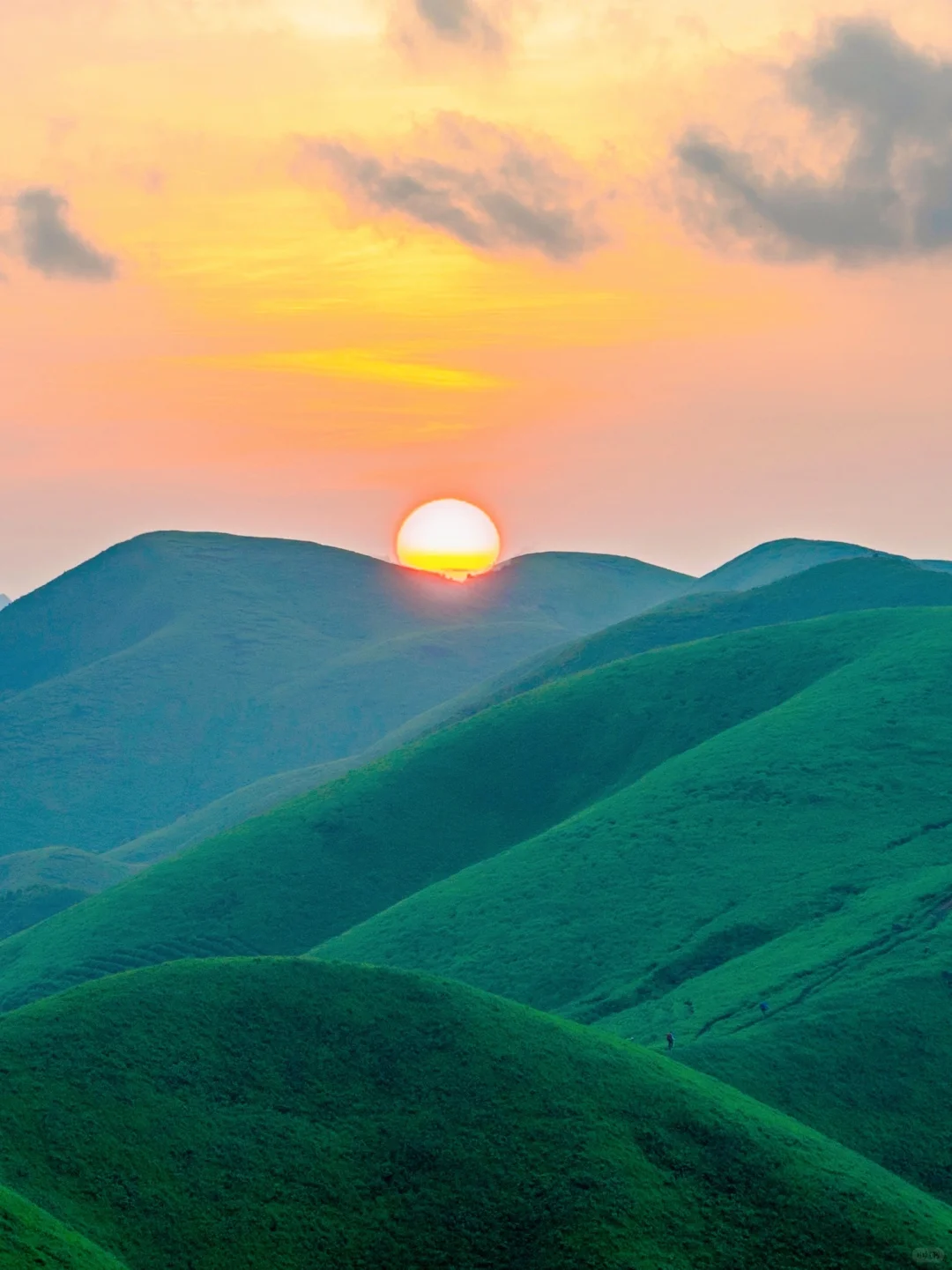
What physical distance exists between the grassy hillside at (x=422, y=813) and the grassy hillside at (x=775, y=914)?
8.87 metres

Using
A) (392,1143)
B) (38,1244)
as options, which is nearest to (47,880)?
(392,1143)

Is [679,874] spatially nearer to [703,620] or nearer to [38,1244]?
[38,1244]

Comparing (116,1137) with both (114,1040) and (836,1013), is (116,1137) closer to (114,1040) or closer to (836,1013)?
(114,1040)

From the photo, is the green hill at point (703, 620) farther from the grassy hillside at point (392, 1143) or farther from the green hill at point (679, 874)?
the grassy hillside at point (392, 1143)

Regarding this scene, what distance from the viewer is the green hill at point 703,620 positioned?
600ft

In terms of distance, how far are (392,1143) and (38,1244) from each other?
13.7 m

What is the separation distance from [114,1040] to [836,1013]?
36.2m

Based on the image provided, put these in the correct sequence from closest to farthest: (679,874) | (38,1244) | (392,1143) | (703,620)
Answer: (38,1244) → (392,1143) → (679,874) → (703,620)

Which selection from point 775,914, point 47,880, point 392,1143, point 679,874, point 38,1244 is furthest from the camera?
point 47,880

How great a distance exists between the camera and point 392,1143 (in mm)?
50719

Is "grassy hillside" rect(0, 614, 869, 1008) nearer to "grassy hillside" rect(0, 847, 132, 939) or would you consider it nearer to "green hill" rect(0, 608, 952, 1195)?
"green hill" rect(0, 608, 952, 1195)

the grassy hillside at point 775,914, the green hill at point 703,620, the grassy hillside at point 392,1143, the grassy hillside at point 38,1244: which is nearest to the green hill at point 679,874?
the grassy hillside at point 775,914

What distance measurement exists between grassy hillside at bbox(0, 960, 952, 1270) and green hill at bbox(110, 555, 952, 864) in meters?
121

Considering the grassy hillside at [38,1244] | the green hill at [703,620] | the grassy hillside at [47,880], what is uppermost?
the green hill at [703,620]
